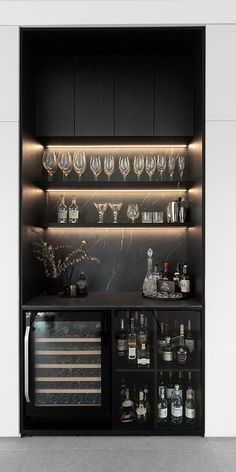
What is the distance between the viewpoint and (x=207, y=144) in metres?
2.81

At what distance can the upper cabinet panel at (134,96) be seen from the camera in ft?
10.5

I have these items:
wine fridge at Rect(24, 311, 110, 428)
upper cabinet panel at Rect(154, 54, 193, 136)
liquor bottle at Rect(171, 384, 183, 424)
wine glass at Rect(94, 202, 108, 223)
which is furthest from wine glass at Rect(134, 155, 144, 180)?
liquor bottle at Rect(171, 384, 183, 424)

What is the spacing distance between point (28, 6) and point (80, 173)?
1194mm

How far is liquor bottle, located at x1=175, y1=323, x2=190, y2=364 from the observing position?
287cm

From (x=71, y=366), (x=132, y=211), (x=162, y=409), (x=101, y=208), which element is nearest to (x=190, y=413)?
(x=162, y=409)

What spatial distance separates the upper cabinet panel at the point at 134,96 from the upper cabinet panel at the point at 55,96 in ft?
1.19

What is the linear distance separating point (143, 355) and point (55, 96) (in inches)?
80.1

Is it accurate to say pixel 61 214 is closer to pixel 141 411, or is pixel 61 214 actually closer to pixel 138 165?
pixel 138 165

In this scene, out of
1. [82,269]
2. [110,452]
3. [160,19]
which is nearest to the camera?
[110,452]

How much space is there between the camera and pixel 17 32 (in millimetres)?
2822

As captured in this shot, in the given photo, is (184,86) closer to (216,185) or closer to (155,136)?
(155,136)

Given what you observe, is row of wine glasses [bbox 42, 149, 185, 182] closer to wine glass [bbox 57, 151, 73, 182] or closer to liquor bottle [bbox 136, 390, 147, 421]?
wine glass [bbox 57, 151, 73, 182]

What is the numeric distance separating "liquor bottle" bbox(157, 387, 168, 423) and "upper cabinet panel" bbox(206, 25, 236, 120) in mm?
1924

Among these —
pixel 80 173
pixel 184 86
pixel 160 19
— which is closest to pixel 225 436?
pixel 80 173
